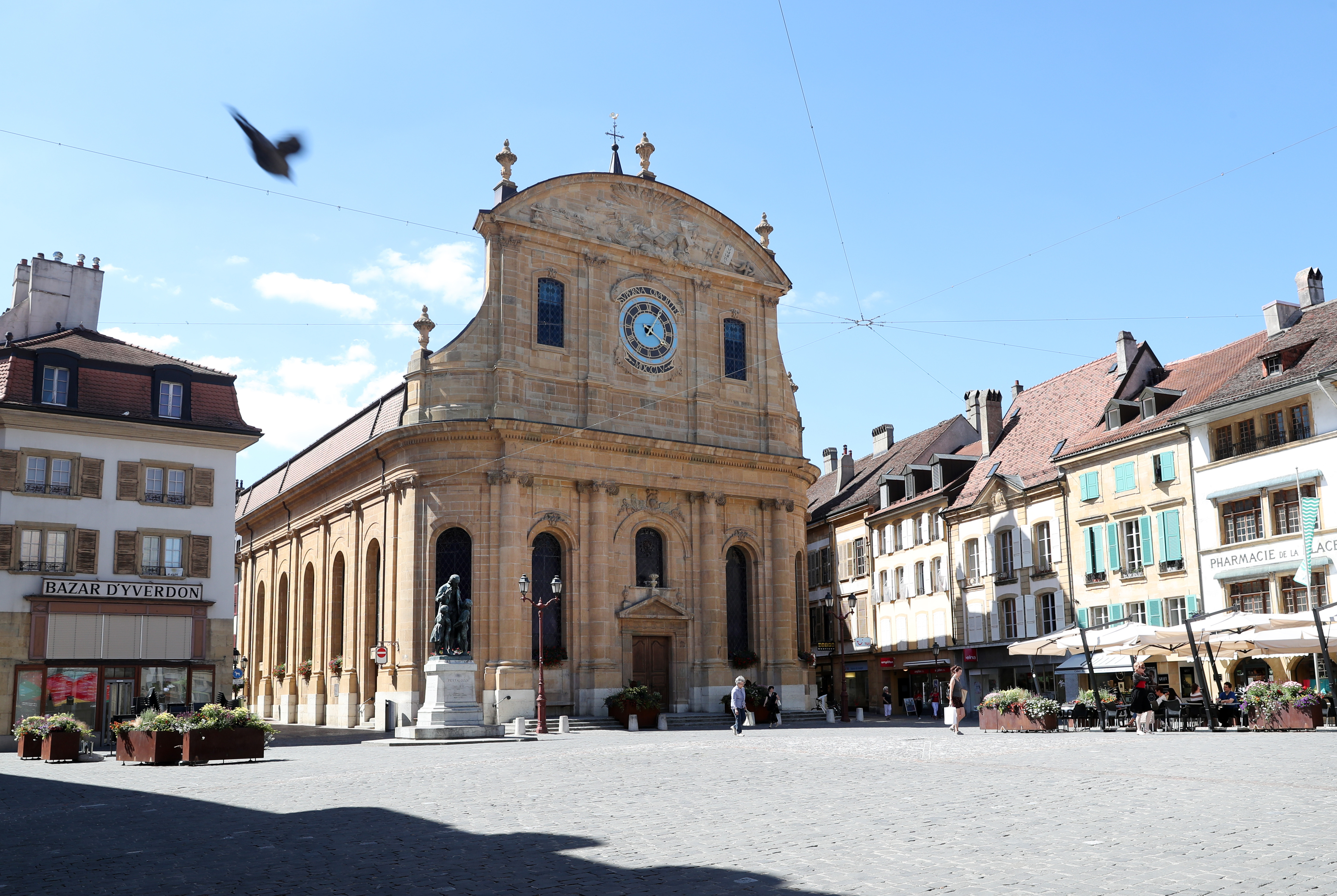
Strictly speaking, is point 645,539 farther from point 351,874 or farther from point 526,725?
point 351,874

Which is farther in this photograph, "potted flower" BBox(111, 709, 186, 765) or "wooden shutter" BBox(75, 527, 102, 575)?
"wooden shutter" BBox(75, 527, 102, 575)

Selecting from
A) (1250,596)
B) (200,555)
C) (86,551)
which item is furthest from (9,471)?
(1250,596)

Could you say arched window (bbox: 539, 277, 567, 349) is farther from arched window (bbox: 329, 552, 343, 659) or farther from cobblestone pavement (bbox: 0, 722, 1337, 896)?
cobblestone pavement (bbox: 0, 722, 1337, 896)

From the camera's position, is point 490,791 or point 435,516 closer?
point 490,791

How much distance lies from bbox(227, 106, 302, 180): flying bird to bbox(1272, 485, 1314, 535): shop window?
112 feet

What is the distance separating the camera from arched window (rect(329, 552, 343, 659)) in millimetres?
45688

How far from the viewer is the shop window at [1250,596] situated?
35.8 metres

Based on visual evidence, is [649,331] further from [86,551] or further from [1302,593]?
[1302,593]

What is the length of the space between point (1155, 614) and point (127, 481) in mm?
32912

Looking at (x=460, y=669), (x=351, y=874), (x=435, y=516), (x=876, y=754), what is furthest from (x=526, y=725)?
(x=351, y=874)

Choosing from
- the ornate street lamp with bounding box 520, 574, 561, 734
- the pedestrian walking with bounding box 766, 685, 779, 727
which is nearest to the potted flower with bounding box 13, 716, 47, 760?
the ornate street lamp with bounding box 520, 574, 561, 734

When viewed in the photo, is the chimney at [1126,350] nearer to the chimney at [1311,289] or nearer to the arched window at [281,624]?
the chimney at [1311,289]

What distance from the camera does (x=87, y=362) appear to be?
34312mm

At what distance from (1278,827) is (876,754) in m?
11.2
